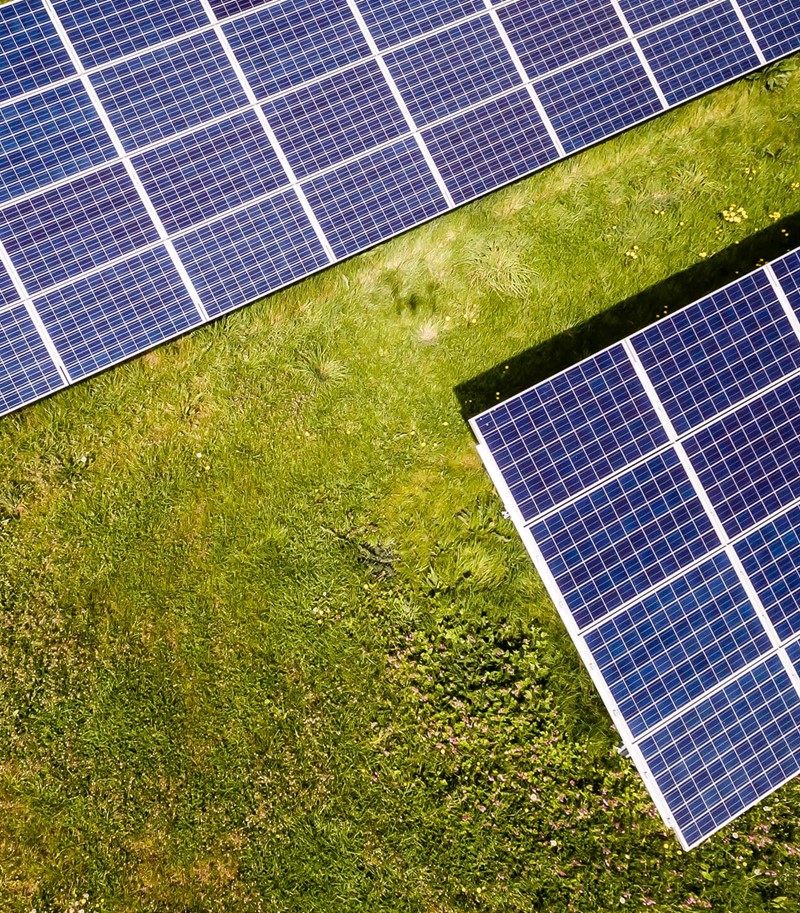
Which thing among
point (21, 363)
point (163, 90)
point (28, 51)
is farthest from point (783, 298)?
point (28, 51)

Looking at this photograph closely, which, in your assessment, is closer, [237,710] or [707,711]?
[707,711]

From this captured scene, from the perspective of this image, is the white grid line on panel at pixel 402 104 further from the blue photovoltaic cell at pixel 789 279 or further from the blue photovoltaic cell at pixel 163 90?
the blue photovoltaic cell at pixel 789 279

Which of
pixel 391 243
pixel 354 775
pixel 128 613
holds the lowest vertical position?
pixel 354 775

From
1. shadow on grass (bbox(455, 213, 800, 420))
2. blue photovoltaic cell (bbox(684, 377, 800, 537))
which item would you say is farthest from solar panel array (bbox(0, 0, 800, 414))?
blue photovoltaic cell (bbox(684, 377, 800, 537))

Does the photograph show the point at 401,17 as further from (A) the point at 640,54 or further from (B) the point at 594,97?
(A) the point at 640,54

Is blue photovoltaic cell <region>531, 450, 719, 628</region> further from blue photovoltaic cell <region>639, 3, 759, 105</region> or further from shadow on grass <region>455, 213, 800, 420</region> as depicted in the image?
blue photovoltaic cell <region>639, 3, 759, 105</region>

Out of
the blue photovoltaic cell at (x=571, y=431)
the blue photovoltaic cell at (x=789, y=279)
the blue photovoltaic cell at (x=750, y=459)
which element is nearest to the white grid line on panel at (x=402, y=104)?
the blue photovoltaic cell at (x=571, y=431)

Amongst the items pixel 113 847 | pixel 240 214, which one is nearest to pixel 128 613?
pixel 113 847

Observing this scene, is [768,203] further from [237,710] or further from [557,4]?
[237,710]
